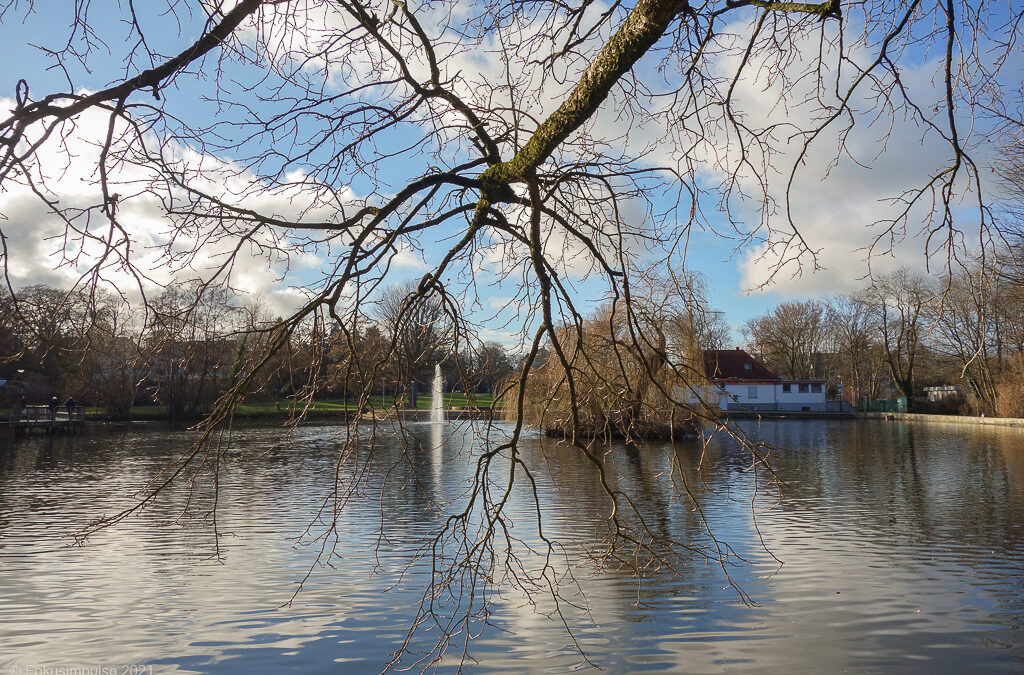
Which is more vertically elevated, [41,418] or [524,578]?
[41,418]

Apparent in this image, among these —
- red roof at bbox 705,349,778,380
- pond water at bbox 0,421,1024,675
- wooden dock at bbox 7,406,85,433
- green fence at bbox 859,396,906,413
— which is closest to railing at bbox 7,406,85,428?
wooden dock at bbox 7,406,85,433

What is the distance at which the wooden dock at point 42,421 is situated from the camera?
2742 centimetres

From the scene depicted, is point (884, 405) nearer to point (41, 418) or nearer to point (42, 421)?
point (42, 421)

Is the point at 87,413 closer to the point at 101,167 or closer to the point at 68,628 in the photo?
the point at 68,628

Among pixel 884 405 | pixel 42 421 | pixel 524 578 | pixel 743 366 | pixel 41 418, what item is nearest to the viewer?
pixel 524 578

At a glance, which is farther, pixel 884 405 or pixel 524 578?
pixel 884 405

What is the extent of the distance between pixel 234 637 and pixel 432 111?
4300 mm

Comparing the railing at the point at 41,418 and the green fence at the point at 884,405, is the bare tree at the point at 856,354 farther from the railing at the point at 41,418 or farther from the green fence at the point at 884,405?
the railing at the point at 41,418

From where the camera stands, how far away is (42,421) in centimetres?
2784

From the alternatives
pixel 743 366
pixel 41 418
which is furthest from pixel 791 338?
pixel 41 418

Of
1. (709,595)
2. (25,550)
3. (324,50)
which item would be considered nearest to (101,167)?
(324,50)

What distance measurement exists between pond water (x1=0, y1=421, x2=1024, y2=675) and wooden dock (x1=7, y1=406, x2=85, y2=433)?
54.7ft

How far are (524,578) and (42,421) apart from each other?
27590 millimetres

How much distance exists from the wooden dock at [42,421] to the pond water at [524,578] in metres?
16.7
